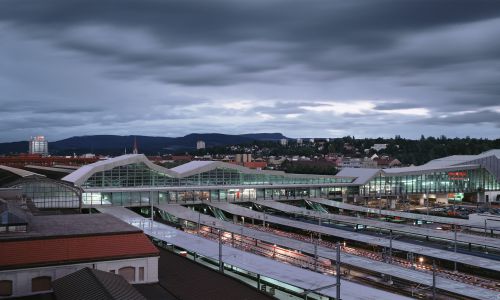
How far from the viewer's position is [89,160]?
139 meters

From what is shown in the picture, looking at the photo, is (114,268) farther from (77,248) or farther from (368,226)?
(368,226)

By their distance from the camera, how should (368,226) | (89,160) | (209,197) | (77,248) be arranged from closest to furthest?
(77,248) → (368,226) → (209,197) → (89,160)

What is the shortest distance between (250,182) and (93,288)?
49145mm

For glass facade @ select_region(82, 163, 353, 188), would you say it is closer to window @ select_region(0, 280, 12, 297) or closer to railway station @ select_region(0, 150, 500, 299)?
railway station @ select_region(0, 150, 500, 299)

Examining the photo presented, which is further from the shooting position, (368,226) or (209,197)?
(209,197)

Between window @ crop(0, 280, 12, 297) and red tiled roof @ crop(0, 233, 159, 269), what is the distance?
701 millimetres

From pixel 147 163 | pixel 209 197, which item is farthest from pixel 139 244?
pixel 209 197

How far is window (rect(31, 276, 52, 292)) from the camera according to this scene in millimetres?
21281

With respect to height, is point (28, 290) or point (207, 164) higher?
point (207, 164)

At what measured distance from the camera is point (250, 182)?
217 feet

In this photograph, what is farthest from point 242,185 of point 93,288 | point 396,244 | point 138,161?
point 93,288

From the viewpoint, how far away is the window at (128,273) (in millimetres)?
22819

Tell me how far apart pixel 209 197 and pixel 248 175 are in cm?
612

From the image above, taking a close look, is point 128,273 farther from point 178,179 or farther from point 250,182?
point 250,182
